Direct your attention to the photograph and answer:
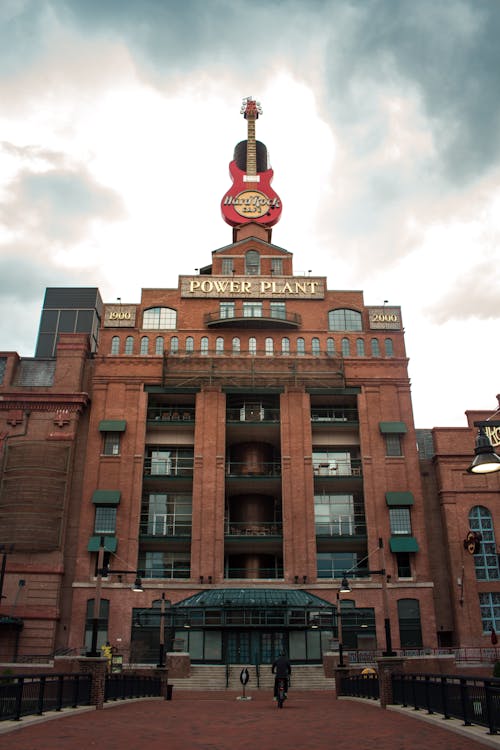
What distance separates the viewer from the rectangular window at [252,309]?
58.0 meters

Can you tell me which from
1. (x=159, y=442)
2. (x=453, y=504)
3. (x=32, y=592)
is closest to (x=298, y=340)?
(x=159, y=442)

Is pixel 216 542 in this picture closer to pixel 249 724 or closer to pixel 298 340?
pixel 298 340

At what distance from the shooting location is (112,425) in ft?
172

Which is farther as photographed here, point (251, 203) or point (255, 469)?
point (251, 203)

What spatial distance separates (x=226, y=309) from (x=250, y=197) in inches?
659

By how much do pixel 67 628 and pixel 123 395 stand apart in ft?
61.0

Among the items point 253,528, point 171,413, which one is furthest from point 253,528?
point 171,413

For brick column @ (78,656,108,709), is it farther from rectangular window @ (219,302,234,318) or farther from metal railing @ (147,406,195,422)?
rectangular window @ (219,302,234,318)

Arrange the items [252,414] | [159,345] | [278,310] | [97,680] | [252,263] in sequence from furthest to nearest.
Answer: [252,263], [278,310], [159,345], [252,414], [97,680]

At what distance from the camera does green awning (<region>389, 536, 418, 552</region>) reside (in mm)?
48859

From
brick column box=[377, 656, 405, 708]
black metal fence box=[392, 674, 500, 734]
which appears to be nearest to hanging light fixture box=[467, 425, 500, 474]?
black metal fence box=[392, 674, 500, 734]

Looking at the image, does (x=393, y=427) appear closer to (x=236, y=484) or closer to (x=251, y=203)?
(x=236, y=484)

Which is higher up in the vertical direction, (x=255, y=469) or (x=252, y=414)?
(x=252, y=414)

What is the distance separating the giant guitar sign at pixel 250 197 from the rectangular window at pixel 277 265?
24.3 ft
